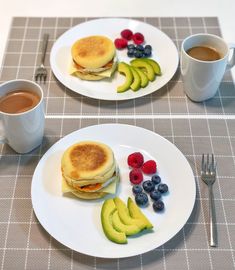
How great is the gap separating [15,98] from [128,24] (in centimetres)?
69

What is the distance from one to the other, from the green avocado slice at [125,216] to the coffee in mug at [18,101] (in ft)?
1.30

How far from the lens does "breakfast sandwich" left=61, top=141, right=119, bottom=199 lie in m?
1.11

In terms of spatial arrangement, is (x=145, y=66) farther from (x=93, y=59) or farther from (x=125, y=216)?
(x=125, y=216)

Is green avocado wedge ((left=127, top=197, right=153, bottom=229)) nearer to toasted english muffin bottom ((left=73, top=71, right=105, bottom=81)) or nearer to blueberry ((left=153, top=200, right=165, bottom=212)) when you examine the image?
blueberry ((left=153, top=200, right=165, bottom=212))

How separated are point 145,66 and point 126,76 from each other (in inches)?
3.7

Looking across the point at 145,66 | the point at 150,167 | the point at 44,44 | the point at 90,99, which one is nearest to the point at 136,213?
the point at 150,167

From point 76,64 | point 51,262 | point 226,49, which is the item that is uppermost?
point 226,49

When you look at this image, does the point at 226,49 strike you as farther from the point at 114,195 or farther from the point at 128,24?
the point at 114,195

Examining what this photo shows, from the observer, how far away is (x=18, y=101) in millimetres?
1244

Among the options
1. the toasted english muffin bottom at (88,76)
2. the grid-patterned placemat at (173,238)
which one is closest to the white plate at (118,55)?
the toasted english muffin bottom at (88,76)

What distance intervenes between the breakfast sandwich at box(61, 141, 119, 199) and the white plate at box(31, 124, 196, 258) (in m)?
0.03

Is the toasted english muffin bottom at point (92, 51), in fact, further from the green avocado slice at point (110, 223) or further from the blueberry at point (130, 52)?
the green avocado slice at point (110, 223)

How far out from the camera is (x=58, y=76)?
4.88 feet
